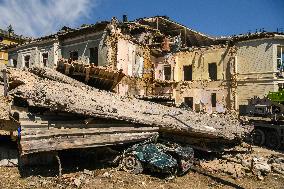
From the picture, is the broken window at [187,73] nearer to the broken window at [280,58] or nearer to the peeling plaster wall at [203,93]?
the peeling plaster wall at [203,93]

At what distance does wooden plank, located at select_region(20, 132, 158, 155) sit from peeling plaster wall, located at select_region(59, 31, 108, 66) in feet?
42.7

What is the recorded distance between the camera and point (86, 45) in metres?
23.1

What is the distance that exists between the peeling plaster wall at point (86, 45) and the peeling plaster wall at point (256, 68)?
11.5 metres

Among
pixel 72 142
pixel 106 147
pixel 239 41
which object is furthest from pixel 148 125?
pixel 239 41

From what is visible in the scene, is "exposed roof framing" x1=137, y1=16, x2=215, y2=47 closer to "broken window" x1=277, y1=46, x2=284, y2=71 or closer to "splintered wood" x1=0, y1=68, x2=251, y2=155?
"broken window" x1=277, y1=46, x2=284, y2=71

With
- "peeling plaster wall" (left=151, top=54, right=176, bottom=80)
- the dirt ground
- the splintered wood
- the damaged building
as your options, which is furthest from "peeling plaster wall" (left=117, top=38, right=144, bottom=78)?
the dirt ground

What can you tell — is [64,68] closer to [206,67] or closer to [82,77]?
[82,77]

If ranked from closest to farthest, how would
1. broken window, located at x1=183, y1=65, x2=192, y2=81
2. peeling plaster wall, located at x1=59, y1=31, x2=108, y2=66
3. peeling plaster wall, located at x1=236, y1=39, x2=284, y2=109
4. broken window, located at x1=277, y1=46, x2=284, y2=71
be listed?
peeling plaster wall, located at x1=59, y1=31, x2=108, y2=66 → peeling plaster wall, located at x1=236, y1=39, x2=284, y2=109 → broken window, located at x1=277, y1=46, x2=284, y2=71 → broken window, located at x1=183, y1=65, x2=192, y2=81

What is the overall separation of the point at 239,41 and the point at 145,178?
19.4 metres

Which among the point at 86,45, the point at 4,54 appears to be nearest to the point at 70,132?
the point at 86,45

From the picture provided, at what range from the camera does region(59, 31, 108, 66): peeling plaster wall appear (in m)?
22.1

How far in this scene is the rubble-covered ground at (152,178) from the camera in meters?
8.23

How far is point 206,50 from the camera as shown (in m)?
27.3

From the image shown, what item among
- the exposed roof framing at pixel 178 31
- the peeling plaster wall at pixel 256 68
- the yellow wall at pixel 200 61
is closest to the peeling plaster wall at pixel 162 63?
the yellow wall at pixel 200 61
